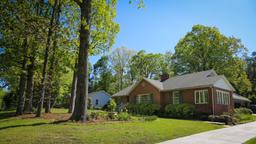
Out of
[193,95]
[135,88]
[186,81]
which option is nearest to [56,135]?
[193,95]

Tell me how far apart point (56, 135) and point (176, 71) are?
125 feet

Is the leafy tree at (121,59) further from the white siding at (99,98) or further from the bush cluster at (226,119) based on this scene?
the bush cluster at (226,119)

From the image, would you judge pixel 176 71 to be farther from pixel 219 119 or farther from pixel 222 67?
pixel 219 119

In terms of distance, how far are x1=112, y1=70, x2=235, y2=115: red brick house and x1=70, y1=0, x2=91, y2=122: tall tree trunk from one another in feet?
44.2

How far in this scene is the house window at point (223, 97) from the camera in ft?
71.5

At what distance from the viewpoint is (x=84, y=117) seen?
35.3 feet

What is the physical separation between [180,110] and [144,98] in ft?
21.4

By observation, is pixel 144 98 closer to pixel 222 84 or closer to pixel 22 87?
pixel 222 84

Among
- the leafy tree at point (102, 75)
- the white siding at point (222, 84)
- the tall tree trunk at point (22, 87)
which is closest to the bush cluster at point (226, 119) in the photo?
the white siding at point (222, 84)

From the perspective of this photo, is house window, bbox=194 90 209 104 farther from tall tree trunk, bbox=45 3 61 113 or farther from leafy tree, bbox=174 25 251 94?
leafy tree, bbox=174 25 251 94

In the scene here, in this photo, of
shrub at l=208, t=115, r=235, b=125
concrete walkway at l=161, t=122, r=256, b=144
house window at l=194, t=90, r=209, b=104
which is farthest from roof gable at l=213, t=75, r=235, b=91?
concrete walkway at l=161, t=122, r=256, b=144

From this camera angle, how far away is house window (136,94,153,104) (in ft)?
85.0

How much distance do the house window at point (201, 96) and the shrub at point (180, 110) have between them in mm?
1162

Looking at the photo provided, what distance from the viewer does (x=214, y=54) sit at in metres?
38.7
